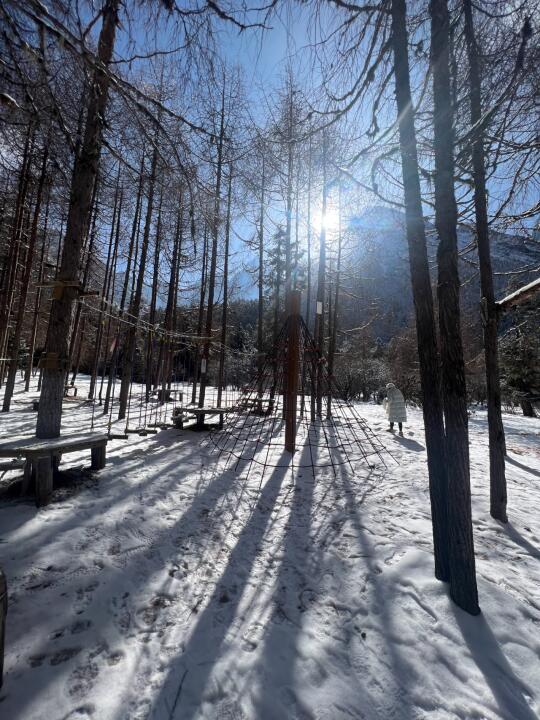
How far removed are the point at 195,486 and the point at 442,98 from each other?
466 centimetres

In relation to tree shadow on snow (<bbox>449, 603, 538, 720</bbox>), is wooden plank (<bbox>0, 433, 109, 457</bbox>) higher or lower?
higher

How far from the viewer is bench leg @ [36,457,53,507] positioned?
10.4 feet

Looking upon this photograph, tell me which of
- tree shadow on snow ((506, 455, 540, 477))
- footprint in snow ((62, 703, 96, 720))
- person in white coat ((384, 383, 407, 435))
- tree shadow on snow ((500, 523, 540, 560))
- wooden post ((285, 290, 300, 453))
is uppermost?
Result: wooden post ((285, 290, 300, 453))

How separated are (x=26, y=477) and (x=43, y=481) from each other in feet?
1.18

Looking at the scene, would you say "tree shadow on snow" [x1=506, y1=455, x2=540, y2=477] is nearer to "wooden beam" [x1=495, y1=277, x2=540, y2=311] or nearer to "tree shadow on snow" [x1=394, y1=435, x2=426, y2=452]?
"tree shadow on snow" [x1=394, y1=435, x2=426, y2=452]

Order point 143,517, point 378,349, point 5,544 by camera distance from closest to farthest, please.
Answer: point 5,544 → point 143,517 → point 378,349

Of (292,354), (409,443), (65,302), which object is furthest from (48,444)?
(409,443)

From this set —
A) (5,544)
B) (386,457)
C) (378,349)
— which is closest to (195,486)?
(5,544)

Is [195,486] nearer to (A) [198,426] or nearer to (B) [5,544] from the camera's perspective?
(B) [5,544]

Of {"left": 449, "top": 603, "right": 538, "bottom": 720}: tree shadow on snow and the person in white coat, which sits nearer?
{"left": 449, "top": 603, "right": 538, "bottom": 720}: tree shadow on snow

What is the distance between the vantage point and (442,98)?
2.32 meters

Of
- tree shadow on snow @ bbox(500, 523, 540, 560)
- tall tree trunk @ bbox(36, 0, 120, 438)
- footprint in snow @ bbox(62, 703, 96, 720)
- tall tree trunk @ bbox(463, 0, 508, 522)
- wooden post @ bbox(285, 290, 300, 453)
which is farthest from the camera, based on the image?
wooden post @ bbox(285, 290, 300, 453)

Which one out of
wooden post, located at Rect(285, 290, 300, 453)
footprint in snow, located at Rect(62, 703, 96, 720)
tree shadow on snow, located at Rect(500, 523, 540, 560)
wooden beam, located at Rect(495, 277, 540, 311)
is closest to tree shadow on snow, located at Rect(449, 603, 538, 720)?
tree shadow on snow, located at Rect(500, 523, 540, 560)

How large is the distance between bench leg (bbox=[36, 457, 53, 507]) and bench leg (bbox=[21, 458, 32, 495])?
245 millimetres
